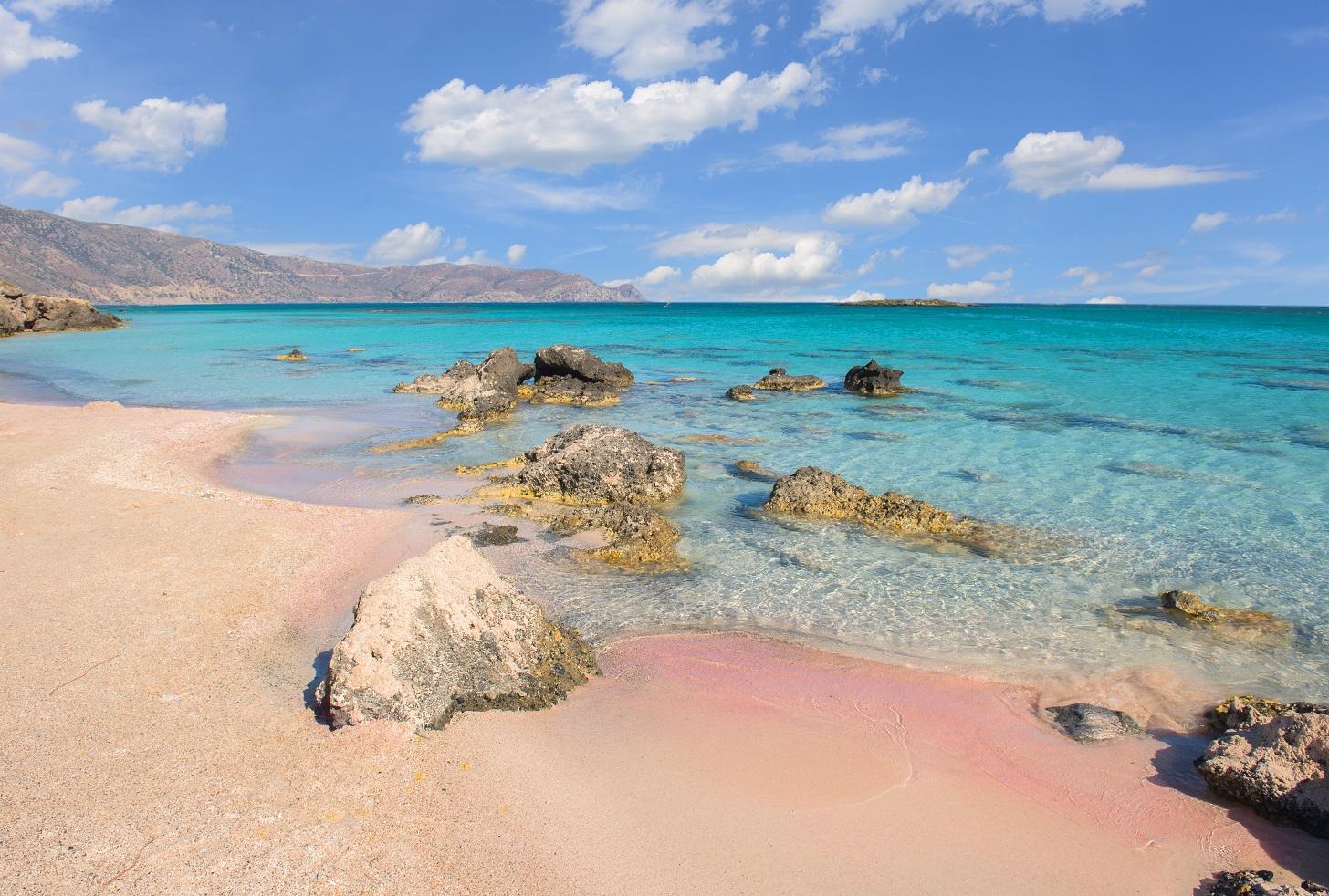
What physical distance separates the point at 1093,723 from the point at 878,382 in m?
20.0

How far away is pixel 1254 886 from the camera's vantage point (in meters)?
3.93

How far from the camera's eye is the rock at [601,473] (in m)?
11.6

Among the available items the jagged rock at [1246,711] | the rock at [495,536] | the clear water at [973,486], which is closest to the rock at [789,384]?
the clear water at [973,486]

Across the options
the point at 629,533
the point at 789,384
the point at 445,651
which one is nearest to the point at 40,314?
the point at 789,384

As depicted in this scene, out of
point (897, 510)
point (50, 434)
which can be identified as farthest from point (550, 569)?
point (50, 434)

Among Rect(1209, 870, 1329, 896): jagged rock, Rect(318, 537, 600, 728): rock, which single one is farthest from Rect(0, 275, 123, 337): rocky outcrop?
Rect(1209, 870, 1329, 896): jagged rock

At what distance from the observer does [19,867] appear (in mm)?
3723

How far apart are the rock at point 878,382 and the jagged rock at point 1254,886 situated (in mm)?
21340

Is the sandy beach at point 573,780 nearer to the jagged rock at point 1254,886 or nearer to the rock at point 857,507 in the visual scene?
the jagged rock at point 1254,886

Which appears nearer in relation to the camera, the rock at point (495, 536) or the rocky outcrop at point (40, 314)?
the rock at point (495, 536)

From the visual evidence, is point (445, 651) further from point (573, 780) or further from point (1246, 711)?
point (1246, 711)

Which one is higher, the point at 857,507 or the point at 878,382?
the point at 878,382

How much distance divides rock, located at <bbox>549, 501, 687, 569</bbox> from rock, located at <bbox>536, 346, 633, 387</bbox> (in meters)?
14.3

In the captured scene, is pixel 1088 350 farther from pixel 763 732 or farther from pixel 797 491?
pixel 763 732
